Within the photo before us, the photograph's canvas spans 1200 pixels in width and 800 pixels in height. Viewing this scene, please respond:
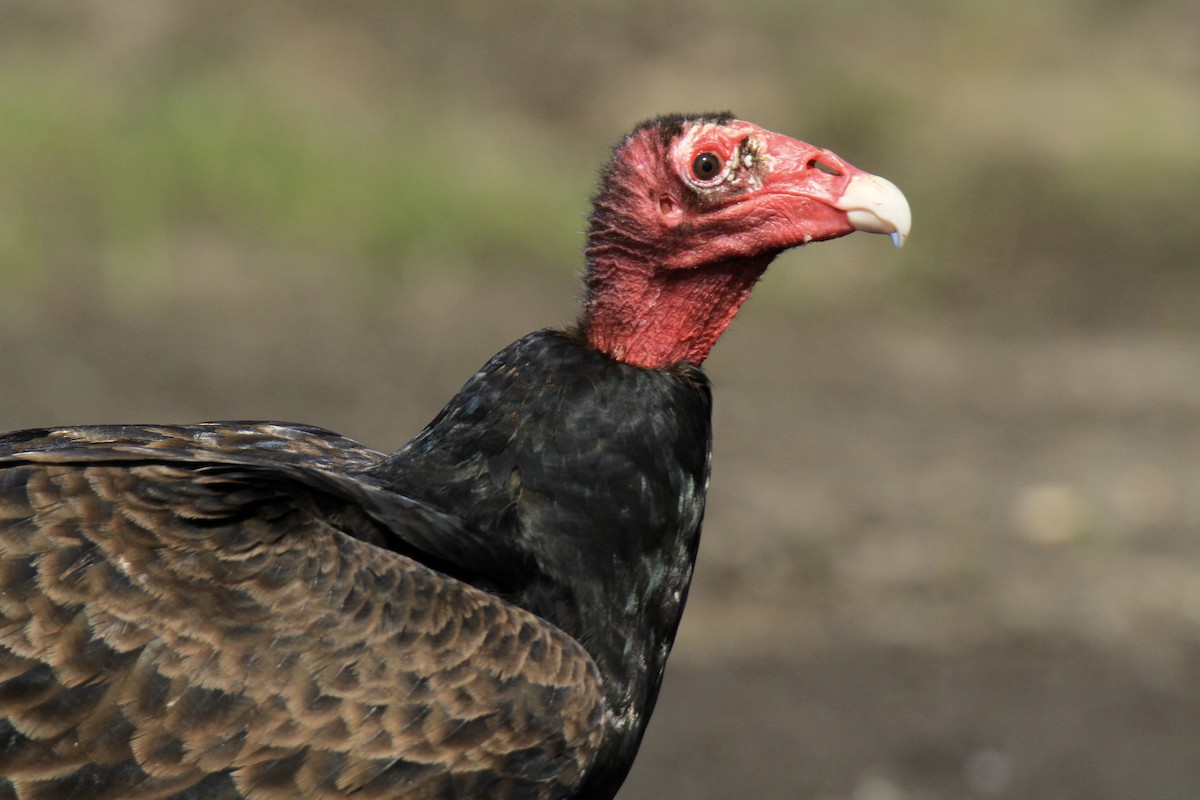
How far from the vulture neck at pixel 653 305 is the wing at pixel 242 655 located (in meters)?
0.76

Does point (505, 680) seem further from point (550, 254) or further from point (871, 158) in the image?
point (871, 158)

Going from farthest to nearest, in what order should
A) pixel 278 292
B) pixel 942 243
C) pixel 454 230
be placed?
pixel 942 243 < pixel 454 230 < pixel 278 292

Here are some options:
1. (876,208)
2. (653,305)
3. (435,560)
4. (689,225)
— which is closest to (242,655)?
(435,560)

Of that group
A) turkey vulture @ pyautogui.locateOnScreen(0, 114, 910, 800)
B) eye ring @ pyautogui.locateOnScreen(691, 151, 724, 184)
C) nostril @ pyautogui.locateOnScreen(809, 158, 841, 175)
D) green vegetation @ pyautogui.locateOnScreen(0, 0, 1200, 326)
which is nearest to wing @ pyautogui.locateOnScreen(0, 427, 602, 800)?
turkey vulture @ pyautogui.locateOnScreen(0, 114, 910, 800)

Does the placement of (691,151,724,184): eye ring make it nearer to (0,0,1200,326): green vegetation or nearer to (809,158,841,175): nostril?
(809,158,841,175): nostril

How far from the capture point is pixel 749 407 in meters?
10.3

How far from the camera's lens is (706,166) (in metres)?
3.84

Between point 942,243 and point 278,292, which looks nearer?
point 278,292

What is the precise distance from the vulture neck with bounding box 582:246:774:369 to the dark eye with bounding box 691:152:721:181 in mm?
220

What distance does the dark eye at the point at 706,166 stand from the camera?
383 centimetres

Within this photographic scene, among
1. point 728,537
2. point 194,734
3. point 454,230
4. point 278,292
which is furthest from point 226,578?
point 454,230

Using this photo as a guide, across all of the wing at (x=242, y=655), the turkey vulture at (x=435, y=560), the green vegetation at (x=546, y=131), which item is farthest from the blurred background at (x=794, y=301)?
the wing at (x=242, y=655)

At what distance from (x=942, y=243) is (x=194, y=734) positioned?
35.1 ft

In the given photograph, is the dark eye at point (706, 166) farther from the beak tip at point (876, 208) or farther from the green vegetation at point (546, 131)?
the green vegetation at point (546, 131)
